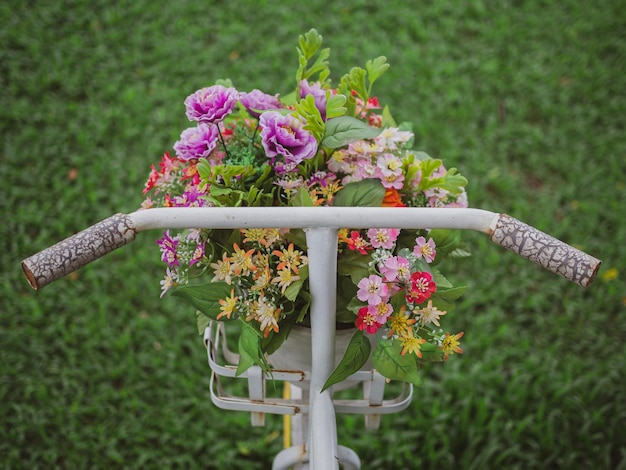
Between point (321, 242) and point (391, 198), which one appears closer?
point (321, 242)

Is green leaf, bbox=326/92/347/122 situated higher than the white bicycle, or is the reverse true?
green leaf, bbox=326/92/347/122

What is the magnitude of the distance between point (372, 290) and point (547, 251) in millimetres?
262

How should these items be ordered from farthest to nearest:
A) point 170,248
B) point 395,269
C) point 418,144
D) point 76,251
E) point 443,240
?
point 418,144 < point 443,240 < point 170,248 < point 395,269 < point 76,251

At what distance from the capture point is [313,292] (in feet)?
3.10

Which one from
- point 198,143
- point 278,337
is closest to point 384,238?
point 278,337

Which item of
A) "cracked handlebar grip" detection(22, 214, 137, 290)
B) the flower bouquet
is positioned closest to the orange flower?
the flower bouquet

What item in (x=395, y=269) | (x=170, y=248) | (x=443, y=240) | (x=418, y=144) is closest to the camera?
(x=395, y=269)

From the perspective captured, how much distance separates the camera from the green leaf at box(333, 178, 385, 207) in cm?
105

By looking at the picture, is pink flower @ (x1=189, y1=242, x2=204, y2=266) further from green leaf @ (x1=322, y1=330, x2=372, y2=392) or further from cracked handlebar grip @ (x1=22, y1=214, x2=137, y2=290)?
green leaf @ (x1=322, y1=330, x2=372, y2=392)

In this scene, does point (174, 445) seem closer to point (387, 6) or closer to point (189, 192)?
point (189, 192)

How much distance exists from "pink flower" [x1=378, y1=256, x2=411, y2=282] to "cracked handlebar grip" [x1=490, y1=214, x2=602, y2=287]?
0.14 meters

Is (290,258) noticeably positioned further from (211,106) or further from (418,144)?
(418,144)

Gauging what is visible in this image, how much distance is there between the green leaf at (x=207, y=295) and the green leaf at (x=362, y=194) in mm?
271

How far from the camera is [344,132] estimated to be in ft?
3.42
